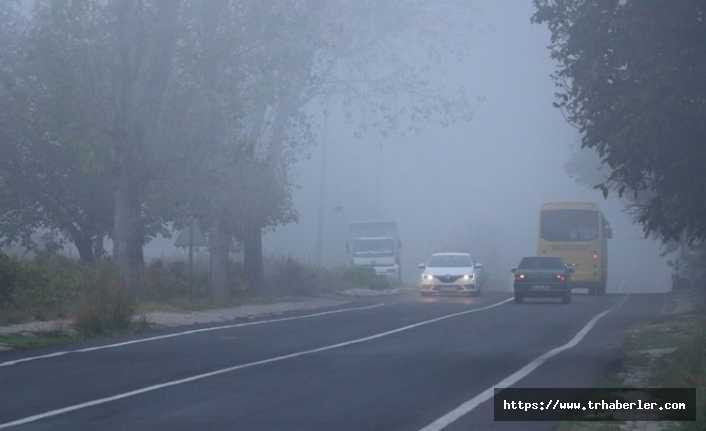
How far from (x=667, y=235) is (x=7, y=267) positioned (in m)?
16.5

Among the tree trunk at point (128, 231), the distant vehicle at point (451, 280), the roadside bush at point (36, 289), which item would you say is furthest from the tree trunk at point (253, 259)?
the roadside bush at point (36, 289)

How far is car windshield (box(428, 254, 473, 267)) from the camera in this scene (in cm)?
4931

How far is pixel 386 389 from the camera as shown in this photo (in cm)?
1650

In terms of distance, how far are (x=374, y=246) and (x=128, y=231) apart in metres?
34.8

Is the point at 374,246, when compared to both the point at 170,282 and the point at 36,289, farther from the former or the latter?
the point at 36,289

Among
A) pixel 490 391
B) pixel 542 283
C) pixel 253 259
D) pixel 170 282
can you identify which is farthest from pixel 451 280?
pixel 490 391

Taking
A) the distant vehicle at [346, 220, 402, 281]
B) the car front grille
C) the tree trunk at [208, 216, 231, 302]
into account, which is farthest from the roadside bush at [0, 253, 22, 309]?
the distant vehicle at [346, 220, 402, 281]

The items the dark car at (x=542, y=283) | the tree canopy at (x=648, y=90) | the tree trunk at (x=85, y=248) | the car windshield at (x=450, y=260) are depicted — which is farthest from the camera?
the car windshield at (x=450, y=260)

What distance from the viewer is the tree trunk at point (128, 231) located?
35.2m

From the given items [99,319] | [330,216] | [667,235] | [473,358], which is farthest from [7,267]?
[330,216]

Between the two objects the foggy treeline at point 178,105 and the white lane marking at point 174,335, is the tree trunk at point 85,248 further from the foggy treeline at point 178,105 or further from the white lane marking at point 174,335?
the white lane marking at point 174,335

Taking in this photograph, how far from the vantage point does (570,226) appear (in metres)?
54.2

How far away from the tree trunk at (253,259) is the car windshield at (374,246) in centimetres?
2499

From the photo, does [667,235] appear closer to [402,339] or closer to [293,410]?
[402,339]
